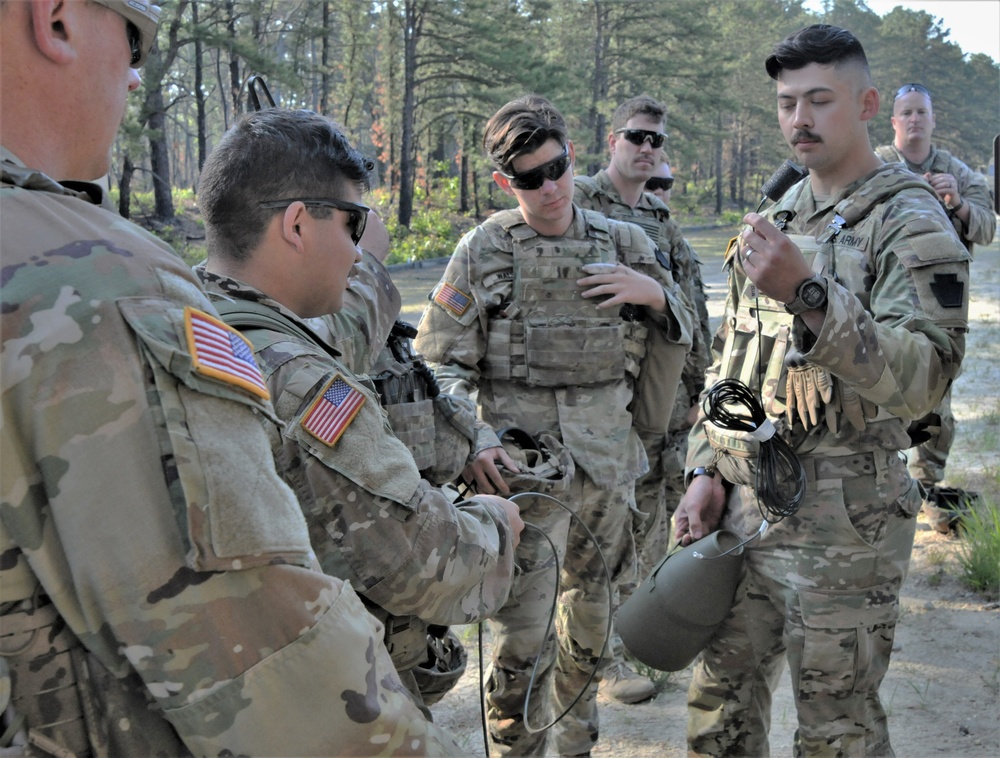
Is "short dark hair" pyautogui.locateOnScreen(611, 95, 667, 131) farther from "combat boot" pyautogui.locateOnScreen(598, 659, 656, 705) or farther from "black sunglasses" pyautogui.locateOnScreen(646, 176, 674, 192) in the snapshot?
"combat boot" pyautogui.locateOnScreen(598, 659, 656, 705)

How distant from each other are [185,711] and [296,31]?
2591 centimetres

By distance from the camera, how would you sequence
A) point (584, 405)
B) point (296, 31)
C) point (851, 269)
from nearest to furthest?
point (851, 269)
point (584, 405)
point (296, 31)

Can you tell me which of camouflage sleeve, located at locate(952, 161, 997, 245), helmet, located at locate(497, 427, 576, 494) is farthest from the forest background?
helmet, located at locate(497, 427, 576, 494)

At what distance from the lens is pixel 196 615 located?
1054 millimetres

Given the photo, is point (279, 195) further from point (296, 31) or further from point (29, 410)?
point (296, 31)

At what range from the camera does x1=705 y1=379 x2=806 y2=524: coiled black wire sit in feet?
8.99

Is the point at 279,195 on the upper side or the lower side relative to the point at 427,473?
upper

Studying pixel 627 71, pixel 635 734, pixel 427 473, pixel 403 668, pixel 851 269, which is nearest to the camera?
pixel 403 668

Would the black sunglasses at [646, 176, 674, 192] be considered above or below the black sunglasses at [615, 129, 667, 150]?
below

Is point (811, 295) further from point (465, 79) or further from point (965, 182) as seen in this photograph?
point (465, 79)

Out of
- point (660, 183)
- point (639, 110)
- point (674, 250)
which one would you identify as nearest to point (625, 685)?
point (674, 250)

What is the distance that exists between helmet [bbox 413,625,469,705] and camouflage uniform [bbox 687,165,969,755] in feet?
3.42

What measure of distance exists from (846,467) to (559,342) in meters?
1.16

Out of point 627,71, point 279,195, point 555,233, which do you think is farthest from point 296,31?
point 279,195
